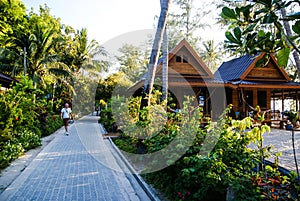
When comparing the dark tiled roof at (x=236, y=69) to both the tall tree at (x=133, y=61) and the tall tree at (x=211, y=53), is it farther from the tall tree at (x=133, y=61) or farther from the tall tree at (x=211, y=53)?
the tall tree at (x=133, y=61)

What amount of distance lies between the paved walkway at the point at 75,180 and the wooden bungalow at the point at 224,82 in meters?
8.32

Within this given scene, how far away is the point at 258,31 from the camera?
1741 millimetres

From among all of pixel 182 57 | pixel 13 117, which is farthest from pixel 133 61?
pixel 13 117

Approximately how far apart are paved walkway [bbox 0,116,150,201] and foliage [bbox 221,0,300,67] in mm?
3575

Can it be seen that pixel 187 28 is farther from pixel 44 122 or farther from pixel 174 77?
pixel 44 122

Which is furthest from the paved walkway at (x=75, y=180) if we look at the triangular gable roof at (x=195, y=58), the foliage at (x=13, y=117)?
the triangular gable roof at (x=195, y=58)

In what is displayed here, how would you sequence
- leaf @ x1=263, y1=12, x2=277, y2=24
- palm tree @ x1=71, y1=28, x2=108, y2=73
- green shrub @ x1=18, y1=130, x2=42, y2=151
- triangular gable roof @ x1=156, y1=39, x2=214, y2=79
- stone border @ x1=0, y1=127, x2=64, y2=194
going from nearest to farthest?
leaf @ x1=263, y1=12, x2=277, y2=24, stone border @ x1=0, y1=127, x2=64, y2=194, green shrub @ x1=18, y1=130, x2=42, y2=151, triangular gable roof @ x1=156, y1=39, x2=214, y2=79, palm tree @ x1=71, y1=28, x2=108, y2=73

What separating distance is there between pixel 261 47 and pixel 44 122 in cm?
1309

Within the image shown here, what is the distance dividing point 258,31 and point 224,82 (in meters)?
13.6

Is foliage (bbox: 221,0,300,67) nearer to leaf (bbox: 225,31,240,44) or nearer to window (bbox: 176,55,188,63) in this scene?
leaf (bbox: 225,31,240,44)

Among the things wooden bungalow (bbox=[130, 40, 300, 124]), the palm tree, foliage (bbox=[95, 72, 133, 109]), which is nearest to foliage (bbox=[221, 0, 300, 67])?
wooden bungalow (bbox=[130, 40, 300, 124])

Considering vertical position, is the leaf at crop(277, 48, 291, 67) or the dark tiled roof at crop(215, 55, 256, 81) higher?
the dark tiled roof at crop(215, 55, 256, 81)

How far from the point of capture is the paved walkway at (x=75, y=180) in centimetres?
441

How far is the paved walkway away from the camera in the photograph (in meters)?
4.41
